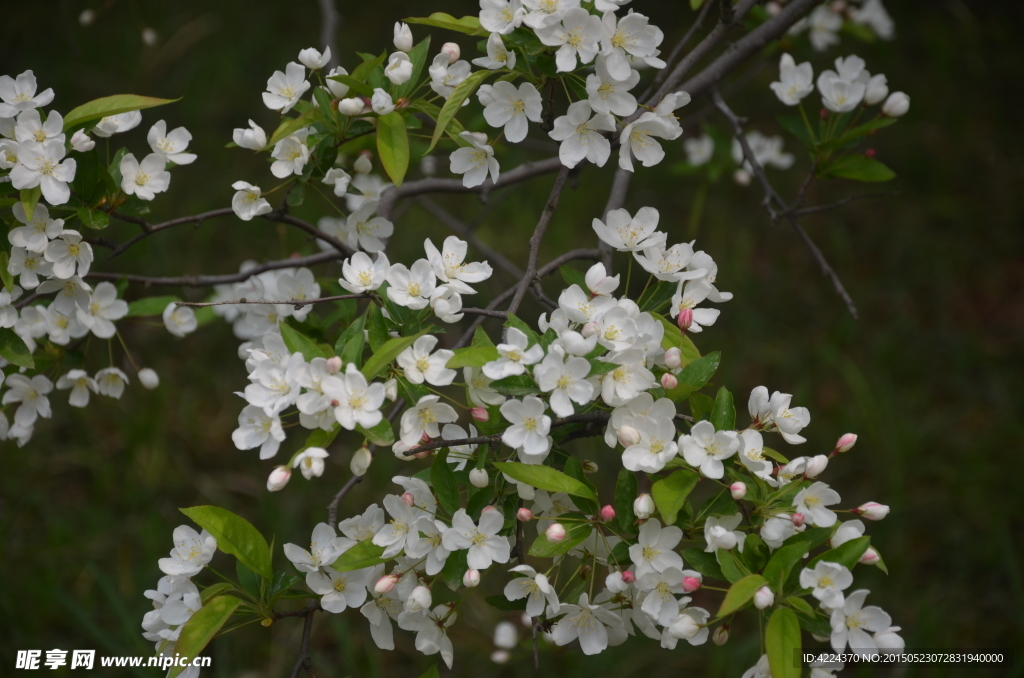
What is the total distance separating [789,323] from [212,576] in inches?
106

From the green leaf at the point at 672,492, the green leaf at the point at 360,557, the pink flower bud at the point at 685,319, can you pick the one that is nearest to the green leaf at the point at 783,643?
the green leaf at the point at 672,492

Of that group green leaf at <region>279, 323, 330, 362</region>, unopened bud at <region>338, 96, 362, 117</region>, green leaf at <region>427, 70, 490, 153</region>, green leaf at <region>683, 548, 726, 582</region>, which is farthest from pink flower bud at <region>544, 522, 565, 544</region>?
unopened bud at <region>338, 96, 362, 117</region>

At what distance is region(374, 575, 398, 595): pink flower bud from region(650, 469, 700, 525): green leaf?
398 mm

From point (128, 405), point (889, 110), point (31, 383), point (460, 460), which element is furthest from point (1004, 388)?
point (128, 405)

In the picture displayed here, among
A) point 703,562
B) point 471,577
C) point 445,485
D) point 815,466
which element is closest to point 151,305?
point 445,485

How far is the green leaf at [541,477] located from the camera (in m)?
0.96

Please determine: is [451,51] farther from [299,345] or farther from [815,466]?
[815,466]

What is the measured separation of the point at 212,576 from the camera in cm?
254

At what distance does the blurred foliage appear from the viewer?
2.41m

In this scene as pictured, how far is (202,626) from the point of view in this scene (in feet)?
3.37

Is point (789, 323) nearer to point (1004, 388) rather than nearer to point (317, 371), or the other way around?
point (1004, 388)

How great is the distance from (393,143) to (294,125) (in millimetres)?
196

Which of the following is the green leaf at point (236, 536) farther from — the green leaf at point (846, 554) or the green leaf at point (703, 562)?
the green leaf at point (846, 554)

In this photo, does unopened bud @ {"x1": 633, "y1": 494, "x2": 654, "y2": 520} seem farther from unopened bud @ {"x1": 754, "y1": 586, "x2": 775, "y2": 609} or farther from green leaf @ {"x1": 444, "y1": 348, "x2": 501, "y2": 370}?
green leaf @ {"x1": 444, "y1": 348, "x2": 501, "y2": 370}
